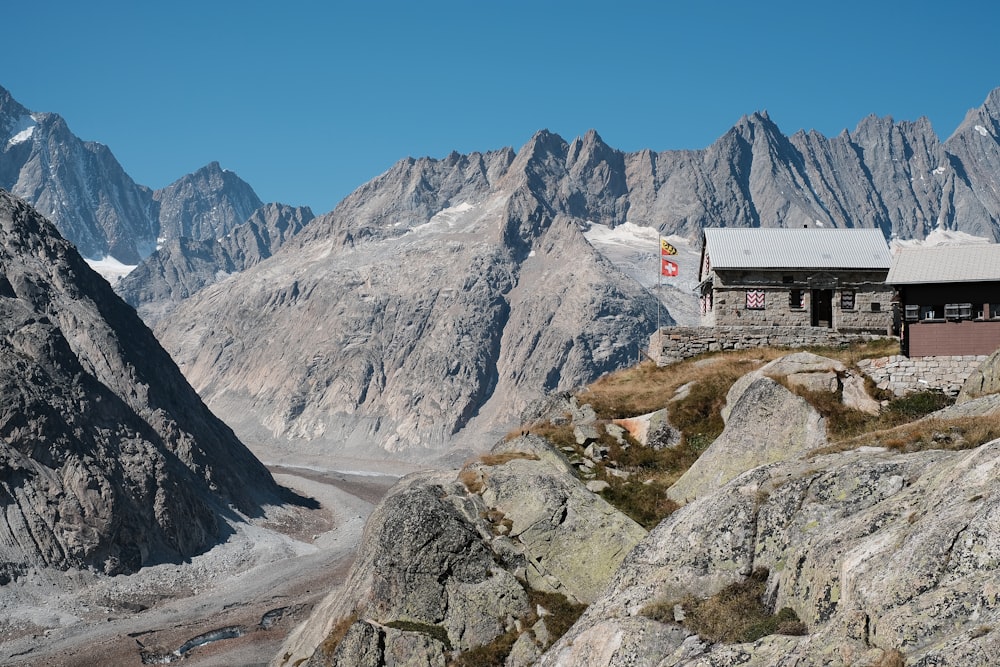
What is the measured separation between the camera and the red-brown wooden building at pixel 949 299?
107 feet

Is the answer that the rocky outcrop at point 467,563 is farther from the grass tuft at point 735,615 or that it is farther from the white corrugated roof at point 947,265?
the white corrugated roof at point 947,265

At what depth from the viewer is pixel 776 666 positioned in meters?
12.9

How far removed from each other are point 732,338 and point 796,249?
8.09m

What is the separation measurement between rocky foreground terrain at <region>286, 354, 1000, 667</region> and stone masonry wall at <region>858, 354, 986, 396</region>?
3748 millimetres

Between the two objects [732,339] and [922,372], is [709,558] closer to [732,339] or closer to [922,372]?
[922,372]

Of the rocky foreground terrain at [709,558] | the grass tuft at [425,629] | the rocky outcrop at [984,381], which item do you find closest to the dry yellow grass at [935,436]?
the rocky foreground terrain at [709,558]

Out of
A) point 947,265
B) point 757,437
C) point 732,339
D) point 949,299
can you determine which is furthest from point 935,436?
point 732,339

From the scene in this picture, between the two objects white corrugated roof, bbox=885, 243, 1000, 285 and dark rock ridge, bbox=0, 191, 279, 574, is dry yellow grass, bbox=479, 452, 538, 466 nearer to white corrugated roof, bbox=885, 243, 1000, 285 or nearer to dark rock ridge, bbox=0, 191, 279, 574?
white corrugated roof, bbox=885, 243, 1000, 285

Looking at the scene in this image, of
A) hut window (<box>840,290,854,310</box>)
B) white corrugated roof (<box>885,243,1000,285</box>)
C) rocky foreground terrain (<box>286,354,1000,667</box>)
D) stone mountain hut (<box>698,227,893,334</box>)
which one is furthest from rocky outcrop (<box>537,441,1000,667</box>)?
hut window (<box>840,290,854,310</box>)

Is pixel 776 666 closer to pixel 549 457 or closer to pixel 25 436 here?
pixel 549 457

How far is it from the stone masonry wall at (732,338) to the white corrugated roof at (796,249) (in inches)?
183

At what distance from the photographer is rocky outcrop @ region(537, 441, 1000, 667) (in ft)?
39.1

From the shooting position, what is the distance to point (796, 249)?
48.1m

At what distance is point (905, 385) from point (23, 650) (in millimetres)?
71974
